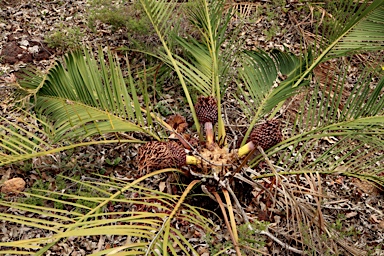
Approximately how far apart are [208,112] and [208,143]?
0.16 m

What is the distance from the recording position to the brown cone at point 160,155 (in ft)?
6.26

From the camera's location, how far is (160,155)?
192 cm

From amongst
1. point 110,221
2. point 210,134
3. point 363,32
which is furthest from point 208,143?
point 363,32

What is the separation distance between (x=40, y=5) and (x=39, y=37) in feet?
1.43

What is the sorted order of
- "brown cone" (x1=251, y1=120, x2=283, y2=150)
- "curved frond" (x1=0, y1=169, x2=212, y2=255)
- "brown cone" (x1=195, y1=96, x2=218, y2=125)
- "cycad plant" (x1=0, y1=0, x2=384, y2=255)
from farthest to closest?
"brown cone" (x1=195, y1=96, x2=218, y2=125) → "brown cone" (x1=251, y1=120, x2=283, y2=150) → "cycad plant" (x1=0, y1=0, x2=384, y2=255) → "curved frond" (x1=0, y1=169, x2=212, y2=255)

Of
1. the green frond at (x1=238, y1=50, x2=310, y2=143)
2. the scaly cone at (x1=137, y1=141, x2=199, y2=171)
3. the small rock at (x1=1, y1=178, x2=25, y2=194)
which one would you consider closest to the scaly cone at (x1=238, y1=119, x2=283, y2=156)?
the green frond at (x1=238, y1=50, x2=310, y2=143)

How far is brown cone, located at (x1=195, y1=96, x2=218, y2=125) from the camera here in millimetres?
2166

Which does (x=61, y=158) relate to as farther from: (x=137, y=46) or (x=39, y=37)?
(x=39, y=37)

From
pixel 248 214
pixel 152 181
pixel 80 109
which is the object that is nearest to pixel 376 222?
pixel 248 214

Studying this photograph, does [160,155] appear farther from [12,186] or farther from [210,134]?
[12,186]

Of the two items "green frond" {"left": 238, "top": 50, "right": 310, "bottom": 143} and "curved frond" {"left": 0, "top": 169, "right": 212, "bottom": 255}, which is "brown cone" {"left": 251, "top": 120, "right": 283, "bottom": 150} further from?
"curved frond" {"left": 0, "top": 169, "right": 212, "bottom": 255}

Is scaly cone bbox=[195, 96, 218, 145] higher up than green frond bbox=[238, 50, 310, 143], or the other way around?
green frond bbox=[238, 50, 310, 143]

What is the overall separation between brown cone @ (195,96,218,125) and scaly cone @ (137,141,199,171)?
254 mm

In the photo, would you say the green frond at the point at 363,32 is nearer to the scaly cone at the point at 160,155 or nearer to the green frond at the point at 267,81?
the green frond at the point at 267,81
